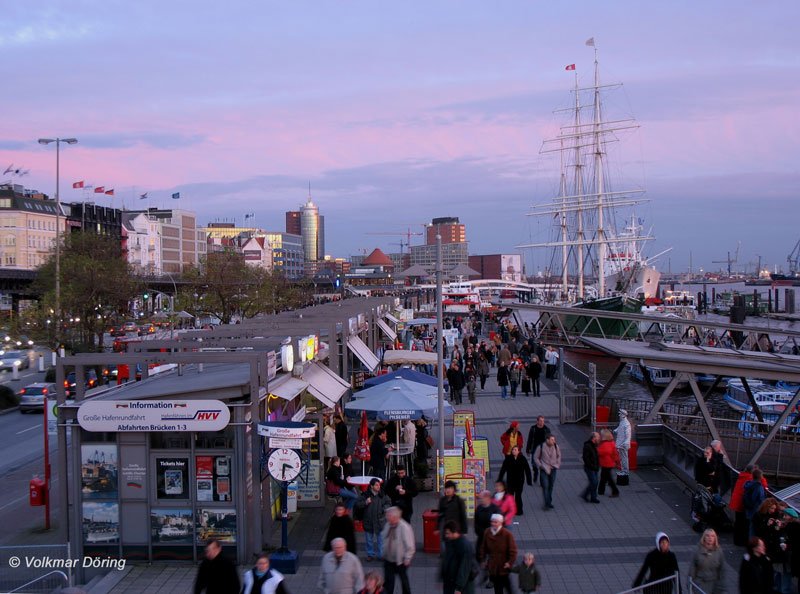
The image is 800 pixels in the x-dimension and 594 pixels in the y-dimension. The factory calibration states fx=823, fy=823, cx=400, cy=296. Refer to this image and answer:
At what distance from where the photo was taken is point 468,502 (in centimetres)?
1396

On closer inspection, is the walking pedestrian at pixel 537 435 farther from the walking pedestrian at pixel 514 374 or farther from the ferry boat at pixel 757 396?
the ferry boat at pixel 757 396

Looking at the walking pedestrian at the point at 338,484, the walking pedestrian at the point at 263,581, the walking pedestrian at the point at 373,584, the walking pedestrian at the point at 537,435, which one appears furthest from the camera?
the walking pedestrian at the point at 537,435

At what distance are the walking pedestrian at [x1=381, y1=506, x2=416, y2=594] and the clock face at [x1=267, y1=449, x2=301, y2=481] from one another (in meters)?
2.15

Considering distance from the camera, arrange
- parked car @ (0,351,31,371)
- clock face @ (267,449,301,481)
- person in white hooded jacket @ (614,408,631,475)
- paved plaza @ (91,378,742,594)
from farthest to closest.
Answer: parked car @ (0,351,31,371), person in white hooded jacket @ (614,408,631,475), clock face @ (267,449,301,481), paved plaza @ (91,378,742,594)

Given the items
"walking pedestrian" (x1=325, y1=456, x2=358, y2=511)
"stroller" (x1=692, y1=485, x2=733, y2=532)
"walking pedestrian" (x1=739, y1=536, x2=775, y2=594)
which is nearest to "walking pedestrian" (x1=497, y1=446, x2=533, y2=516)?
"walking pedestrian" (x1=325, y1=456, x2=358, y2=511)

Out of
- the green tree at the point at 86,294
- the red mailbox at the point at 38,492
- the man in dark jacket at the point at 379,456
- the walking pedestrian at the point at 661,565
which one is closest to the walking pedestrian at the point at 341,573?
the walking pedestrian at the point at 661,565

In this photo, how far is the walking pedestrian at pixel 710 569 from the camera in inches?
350

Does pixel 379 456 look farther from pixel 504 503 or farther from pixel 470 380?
pixel 470 380

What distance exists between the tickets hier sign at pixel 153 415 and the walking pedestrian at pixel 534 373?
64.3 feet

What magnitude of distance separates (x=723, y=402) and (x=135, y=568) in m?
34.0

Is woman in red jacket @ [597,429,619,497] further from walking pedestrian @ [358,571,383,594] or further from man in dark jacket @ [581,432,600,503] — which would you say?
walking pedestrian @ [358,571,383,594]

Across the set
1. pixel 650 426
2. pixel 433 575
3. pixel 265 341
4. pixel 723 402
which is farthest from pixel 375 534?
pixel 723 402

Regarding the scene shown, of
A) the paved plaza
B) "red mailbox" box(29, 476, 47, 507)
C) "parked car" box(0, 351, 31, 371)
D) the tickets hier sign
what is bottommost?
"parked car" box(0, 351, 31, 371)

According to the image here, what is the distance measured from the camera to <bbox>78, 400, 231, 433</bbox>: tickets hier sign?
1103 cm
